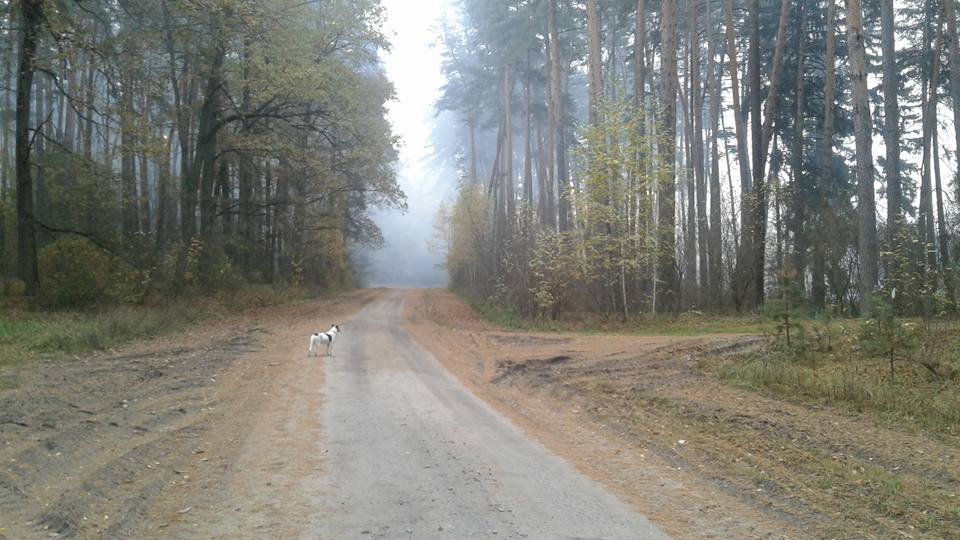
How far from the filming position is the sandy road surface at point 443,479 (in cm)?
454

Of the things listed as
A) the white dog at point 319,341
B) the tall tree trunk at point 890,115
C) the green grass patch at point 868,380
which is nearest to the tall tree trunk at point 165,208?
the white dog at point 319,341

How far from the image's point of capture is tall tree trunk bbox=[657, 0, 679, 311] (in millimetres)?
18250

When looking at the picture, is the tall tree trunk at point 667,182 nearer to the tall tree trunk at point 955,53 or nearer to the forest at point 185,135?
the tall tree trunk at point 955,53

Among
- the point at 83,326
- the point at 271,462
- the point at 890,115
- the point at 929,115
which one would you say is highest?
the point at 929,115

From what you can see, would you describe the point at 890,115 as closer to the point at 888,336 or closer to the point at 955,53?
the point at 955,53

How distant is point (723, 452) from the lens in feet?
21.3

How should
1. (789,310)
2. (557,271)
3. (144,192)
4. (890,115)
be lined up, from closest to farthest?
(789,310) → (557,271) → (890,115) → (144,192)

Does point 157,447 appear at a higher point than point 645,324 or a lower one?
lower

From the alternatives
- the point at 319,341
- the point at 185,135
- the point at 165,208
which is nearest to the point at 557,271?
the point at 319,341

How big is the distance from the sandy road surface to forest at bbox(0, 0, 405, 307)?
37.6 ft

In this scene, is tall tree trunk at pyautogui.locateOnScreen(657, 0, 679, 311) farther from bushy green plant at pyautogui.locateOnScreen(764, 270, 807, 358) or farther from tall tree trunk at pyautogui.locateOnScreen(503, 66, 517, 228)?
tall tree trunk at pyautogui.locateOnScreen(503, 66, 517, 228)

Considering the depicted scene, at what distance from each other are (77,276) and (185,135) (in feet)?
37.0

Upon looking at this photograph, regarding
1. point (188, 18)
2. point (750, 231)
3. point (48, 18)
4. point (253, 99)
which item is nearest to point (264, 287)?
point (253, 99)

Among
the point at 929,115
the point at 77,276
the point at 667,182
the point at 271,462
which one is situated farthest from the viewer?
the point at 929,115
